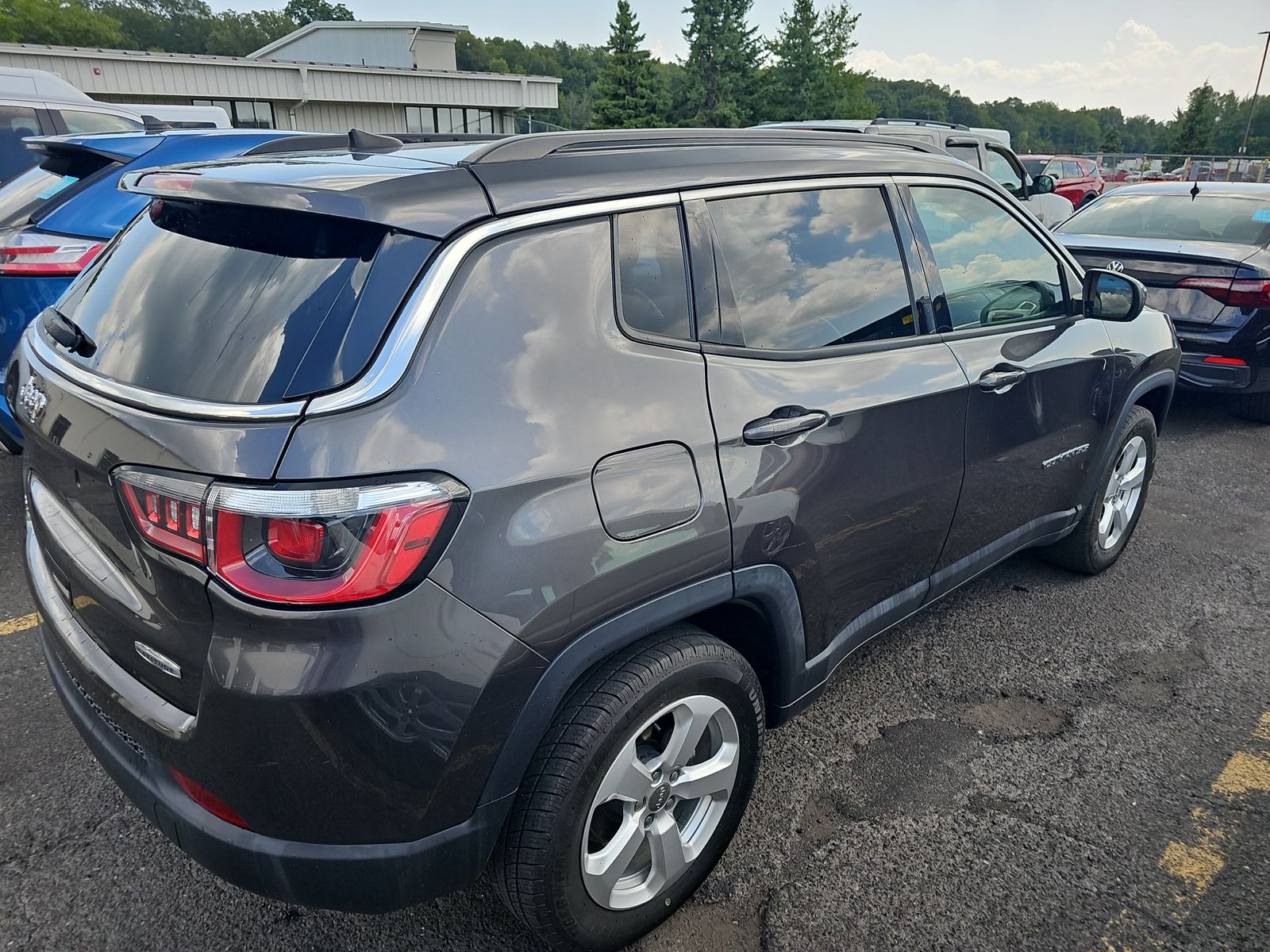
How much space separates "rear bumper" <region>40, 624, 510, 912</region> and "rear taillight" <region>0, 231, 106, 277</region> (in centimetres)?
294

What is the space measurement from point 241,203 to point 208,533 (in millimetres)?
688

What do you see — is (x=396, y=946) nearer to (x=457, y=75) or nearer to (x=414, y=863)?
(x=414, y=863)

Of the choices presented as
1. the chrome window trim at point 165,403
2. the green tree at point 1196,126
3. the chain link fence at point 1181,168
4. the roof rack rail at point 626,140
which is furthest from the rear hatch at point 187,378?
the green tree at point 1196,126

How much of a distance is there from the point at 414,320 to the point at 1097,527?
334 centimetres

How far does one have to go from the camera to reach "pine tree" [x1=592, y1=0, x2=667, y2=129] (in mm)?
45469

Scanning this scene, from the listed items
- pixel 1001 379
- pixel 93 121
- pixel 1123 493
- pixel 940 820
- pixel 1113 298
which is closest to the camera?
pixel 940 820

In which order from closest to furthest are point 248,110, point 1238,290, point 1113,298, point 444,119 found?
point 1113,298
point 1238,290
point 248,110
point 444,119

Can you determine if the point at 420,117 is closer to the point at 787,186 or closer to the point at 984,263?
the point at 984,263

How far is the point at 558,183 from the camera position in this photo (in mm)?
1801

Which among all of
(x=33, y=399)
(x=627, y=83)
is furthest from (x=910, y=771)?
(x=627, y=83)

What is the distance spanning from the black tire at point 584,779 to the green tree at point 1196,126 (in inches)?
3172

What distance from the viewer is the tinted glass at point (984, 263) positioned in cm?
274

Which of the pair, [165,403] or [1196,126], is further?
[1196,126]

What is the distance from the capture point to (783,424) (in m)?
2.07
